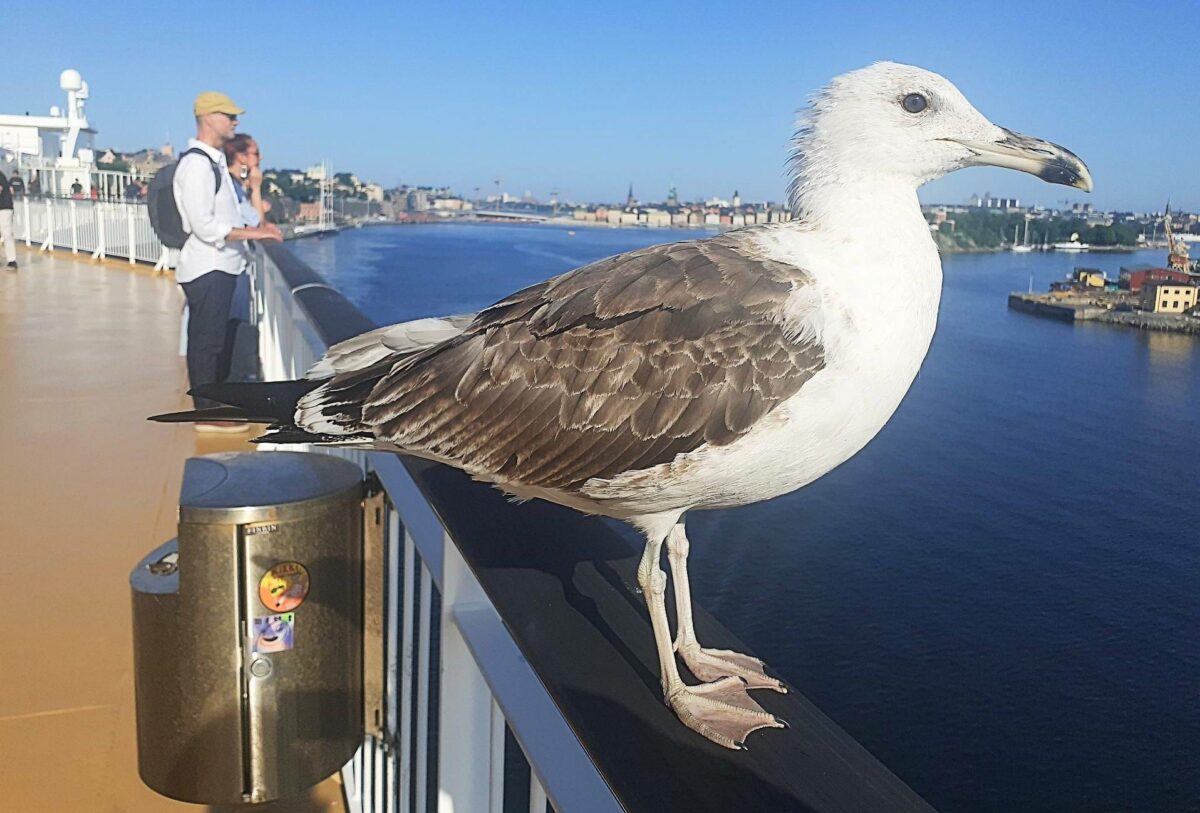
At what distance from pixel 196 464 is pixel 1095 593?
21.7 metres

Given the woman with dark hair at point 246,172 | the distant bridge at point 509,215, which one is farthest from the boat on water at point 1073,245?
the woman with dark hair at point 246,172

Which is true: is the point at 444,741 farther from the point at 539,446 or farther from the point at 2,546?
the point at 2,546

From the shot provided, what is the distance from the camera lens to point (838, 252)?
6.08 ft

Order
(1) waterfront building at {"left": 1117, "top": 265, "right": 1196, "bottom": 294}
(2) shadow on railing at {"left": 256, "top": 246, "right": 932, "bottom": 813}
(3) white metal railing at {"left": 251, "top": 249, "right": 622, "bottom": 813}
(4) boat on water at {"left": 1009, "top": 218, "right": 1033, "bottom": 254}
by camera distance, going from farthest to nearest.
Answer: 1. (4) boat on water at {"left": 1009, "top": 218, "right": 1033, "bottom": 254}
2. (1) waterfront building at {"left": 1117, "top": 265, "right": 1196, "bottom": 294}
3. (3) white metal railing at {"left": 251, "top": 249, "right": 622, "bottom": 813}
4. (2) shadow on railing at {"left": 256, "top": 246, "right": 932, "bottom": 813}

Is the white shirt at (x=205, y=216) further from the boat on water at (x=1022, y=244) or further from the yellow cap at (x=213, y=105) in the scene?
the boat on water at (x=1022, y=244)

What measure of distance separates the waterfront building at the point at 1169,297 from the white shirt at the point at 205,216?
2234 cm

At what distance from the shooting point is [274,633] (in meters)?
2.49

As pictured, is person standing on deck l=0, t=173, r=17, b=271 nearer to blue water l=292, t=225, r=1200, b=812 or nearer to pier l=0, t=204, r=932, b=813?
blue water l=292, t=225, r=1200, b=812

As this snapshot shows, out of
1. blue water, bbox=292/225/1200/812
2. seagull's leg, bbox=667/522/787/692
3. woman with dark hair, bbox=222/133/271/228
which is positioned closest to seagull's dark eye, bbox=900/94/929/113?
seagull's leg, bbox=667/522/787/692

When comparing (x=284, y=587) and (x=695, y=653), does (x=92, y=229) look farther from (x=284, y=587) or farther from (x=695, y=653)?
(x=695, y=653)

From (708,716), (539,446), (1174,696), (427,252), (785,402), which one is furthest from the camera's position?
(427,252)

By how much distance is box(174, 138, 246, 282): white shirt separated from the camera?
17.4ft

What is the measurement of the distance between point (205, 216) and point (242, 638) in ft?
11.5

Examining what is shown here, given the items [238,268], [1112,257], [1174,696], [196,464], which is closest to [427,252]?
[1112,257]
